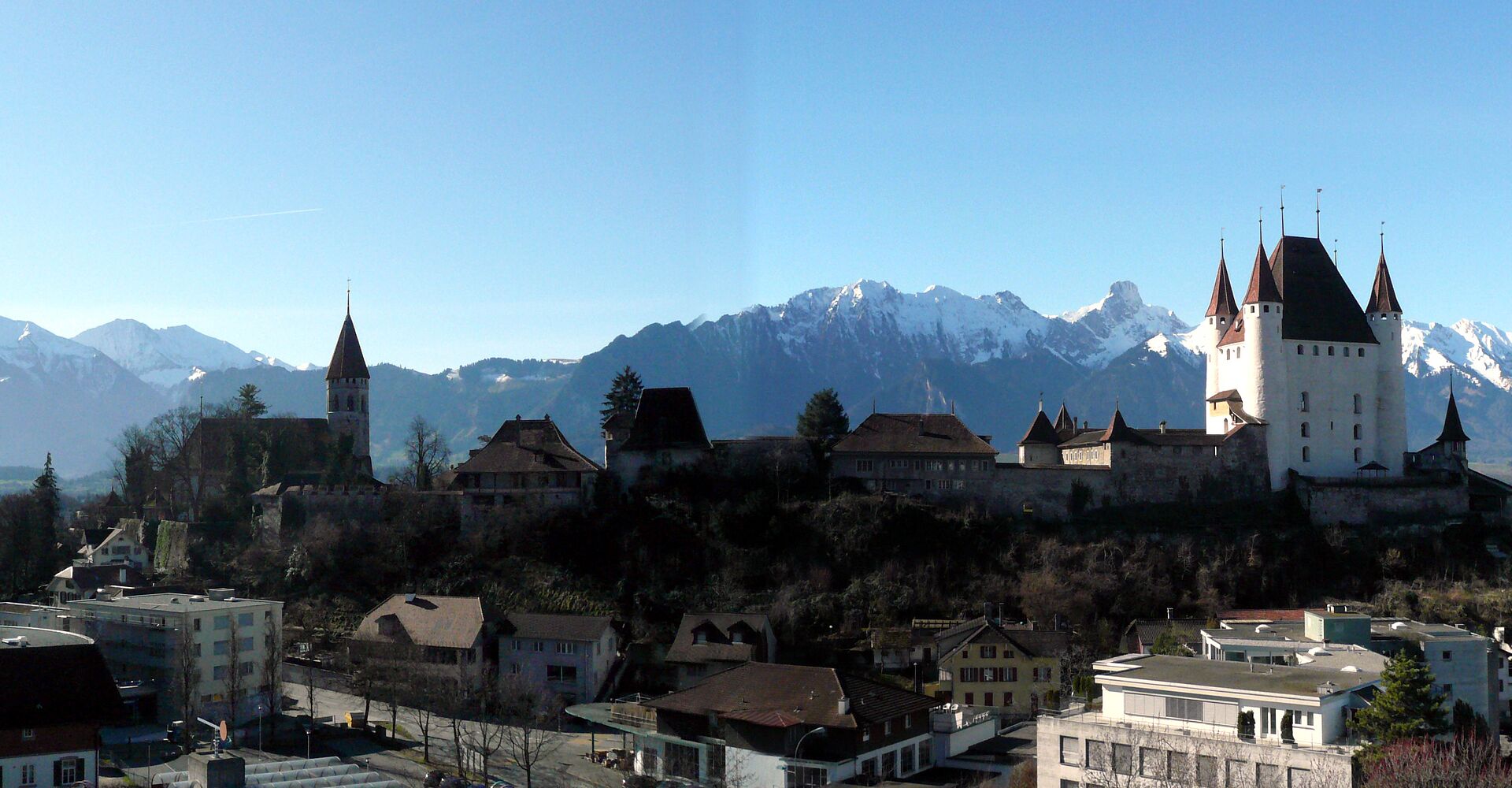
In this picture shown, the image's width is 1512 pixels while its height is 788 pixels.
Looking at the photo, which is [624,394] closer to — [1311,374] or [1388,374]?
[1311,374]

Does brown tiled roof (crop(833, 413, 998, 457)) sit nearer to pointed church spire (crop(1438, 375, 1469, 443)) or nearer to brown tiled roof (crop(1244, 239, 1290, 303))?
brown tiled roof (crop(1244, 239, 1290, 303))

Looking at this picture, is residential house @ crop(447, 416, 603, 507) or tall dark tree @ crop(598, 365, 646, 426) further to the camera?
tall dark tree @ crop(598, 365, 646, 426)

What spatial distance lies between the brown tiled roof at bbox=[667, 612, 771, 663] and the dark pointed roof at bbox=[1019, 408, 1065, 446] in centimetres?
1981

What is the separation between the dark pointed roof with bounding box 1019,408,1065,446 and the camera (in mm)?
75125

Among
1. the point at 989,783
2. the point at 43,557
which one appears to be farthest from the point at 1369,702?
the point at 43,557

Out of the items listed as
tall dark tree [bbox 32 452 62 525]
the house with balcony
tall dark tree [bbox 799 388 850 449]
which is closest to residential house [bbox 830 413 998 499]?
tall dark tree [bbox 799 388 850 449]

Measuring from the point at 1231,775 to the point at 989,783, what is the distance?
8.69 m

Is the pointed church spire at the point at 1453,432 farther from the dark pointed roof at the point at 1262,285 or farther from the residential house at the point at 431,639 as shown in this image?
the residential house at the point at 431,639

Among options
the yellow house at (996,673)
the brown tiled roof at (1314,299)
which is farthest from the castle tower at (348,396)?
the brown tiled roof at (1314,299)

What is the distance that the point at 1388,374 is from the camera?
76000 mm

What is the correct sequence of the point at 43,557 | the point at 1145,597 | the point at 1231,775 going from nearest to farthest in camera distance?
the point at 1231,775, the point at 1145,597, the point at 43,557

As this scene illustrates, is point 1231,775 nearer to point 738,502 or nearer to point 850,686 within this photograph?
point 850,686

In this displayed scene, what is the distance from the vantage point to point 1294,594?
2643 inches

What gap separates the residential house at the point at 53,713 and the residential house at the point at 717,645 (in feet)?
69.2
